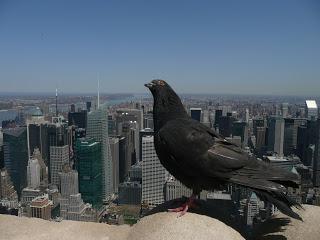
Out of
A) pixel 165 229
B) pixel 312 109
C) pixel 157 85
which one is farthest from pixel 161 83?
pixel 312 109

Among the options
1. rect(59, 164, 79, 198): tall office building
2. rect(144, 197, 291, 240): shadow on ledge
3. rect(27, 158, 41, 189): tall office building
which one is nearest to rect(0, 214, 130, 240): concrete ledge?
rect(144, 197, 291, 240): shadow on ledge

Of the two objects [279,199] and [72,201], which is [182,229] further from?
[72,201]

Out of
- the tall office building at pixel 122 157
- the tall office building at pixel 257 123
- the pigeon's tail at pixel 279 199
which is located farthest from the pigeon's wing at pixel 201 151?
the tall office building at pixel 122 157

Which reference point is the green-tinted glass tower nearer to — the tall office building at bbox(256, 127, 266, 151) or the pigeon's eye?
the tall office building at bbox(256, 127, 266, 151)

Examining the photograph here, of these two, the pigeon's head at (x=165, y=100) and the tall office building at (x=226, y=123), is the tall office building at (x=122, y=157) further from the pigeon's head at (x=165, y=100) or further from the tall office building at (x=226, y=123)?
the pigeon's head at (x=165, y=100)

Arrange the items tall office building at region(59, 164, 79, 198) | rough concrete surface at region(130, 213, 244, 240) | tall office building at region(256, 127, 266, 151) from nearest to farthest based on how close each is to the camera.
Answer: rough concrete surface at region(130, 213, 244, 240) < tall office building at region(256, 127, 266, 151) < tall office building at region(59, 164, 79, 198)

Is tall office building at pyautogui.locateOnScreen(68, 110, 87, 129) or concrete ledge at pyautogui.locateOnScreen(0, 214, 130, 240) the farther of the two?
tall office building at pyautogui.locateOnScreen(68, 110, 87, 129)
